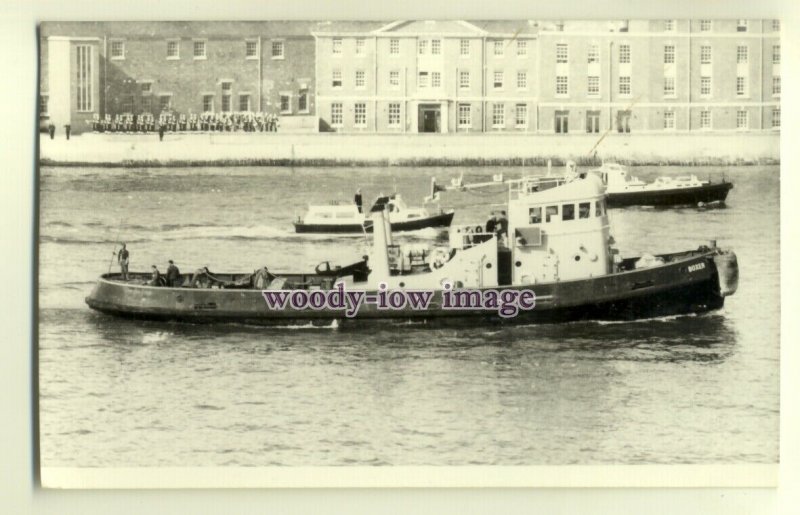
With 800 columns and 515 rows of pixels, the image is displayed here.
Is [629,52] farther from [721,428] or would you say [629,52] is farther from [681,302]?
[721,428]

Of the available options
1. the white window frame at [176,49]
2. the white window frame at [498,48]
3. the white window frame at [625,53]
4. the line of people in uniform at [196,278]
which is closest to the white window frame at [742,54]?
the white window frame at [625,53]

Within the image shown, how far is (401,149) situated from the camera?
5.95 meters

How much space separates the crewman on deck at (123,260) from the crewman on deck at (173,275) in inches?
7.5

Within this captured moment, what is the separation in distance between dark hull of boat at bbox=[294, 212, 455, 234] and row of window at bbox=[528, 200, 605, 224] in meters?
0.38

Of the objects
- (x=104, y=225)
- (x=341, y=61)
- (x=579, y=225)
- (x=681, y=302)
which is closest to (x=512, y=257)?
(x=579, y=225)

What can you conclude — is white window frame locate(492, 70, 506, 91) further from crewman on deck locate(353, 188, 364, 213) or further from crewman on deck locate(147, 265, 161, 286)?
crewman on deck locate(147, 265, 161, 286)

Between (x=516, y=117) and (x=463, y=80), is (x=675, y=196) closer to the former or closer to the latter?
(x=516, y=117)

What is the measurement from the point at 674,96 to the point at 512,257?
105cm

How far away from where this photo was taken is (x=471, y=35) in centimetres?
577

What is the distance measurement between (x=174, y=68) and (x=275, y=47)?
0.48 m

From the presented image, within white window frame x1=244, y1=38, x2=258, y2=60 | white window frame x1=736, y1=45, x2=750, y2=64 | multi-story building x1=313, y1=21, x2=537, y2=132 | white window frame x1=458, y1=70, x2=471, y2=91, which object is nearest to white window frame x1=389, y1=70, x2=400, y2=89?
multi-story building x1=313, y1=21, x2=537, y2=132

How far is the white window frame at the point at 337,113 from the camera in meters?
5.89

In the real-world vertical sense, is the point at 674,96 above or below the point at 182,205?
above

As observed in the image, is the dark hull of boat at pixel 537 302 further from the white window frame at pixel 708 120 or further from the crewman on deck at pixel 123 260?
the white window frame at pixel 708 120
